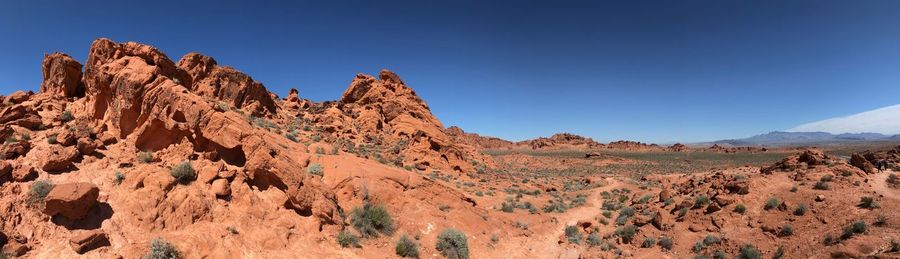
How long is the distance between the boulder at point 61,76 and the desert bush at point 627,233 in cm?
2301

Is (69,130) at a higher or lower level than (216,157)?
higher

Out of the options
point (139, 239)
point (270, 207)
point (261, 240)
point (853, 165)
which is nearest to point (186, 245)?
point (139, 239)

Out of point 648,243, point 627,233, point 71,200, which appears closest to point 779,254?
point 648,243

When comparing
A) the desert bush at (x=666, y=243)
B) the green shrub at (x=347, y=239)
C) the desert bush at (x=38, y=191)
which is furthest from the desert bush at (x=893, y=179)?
the desert bush at (x=38, y=191)

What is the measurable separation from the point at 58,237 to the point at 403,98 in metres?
32.8

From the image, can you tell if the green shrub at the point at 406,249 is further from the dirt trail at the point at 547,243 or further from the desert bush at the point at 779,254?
the desert bush at the point at 779,254

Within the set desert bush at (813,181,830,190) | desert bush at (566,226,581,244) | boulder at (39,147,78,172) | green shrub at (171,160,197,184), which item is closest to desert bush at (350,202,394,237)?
green shrub at (171,160,197,184)

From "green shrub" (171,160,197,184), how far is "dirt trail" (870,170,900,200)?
24135mm

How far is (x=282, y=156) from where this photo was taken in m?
13.9

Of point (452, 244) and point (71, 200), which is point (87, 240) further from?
point (452, 244)

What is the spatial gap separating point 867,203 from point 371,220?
17686 mm

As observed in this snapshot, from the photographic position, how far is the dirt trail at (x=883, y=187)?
52.0 ft

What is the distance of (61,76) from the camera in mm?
16359

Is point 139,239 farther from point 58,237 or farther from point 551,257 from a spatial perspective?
point 551,257
